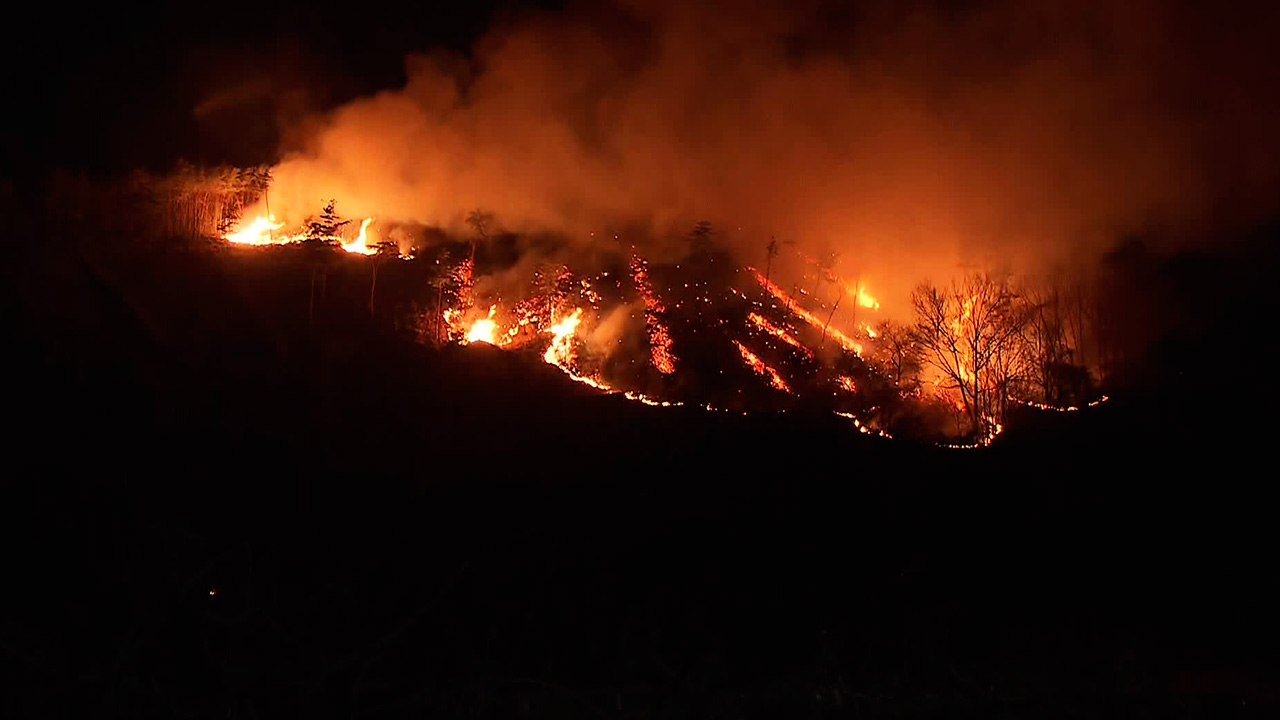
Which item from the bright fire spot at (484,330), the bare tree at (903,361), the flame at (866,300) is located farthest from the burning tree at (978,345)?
the bright fire spot at (484,330)

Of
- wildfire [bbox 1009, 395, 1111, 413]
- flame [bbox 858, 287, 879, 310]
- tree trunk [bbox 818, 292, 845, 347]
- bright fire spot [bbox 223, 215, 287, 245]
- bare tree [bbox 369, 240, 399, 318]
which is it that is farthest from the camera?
flame [bbox 858, 287, 879, 310]

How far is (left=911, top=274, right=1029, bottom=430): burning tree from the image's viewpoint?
20.2 metres

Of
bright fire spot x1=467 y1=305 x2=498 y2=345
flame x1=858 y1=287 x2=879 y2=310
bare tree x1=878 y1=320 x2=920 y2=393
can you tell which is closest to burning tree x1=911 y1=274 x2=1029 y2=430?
bare tree x1=878 y1=320 x2=920 y2=393

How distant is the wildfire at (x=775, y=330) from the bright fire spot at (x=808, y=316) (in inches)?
46.9

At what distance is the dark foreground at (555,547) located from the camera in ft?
9.32

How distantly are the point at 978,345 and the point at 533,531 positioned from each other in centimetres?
1352

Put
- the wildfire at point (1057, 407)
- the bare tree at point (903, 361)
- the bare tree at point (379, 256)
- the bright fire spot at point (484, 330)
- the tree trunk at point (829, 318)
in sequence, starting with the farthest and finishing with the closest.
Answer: the tree trunk at point (829, 318)
the bare tree at point (903, 361)
the bright fire spot at point (484, 330)
the bare tree at point (379, 256)
the wildfire at point (1057, 407)

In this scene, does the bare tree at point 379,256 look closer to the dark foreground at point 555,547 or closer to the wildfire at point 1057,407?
the dark foreground at point 555,547

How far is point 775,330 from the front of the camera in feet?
81.3

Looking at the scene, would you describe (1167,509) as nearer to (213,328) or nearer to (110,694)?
(110,694)

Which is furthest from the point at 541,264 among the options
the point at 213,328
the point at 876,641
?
the point at 876,641

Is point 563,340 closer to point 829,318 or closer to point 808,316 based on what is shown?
point 808,316

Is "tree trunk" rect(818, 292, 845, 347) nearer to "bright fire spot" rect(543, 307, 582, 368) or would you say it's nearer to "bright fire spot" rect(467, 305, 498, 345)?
"bright fire spot" rect(543, 307, 582, 368)

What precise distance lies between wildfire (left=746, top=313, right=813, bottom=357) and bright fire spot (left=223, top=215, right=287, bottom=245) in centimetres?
1188
